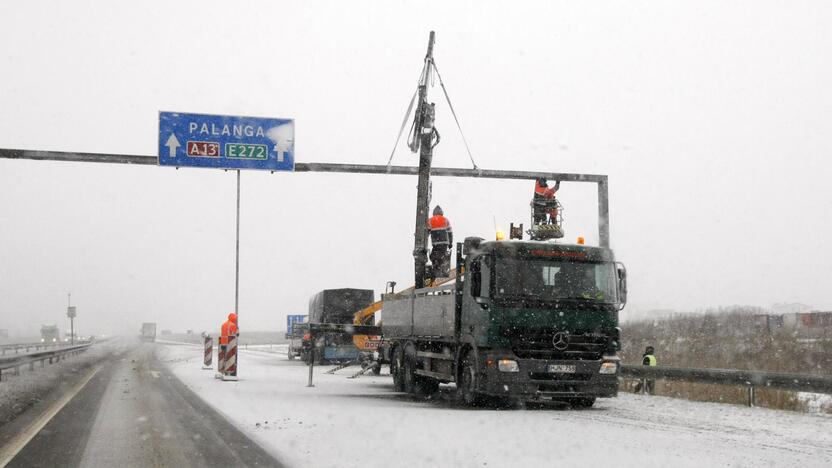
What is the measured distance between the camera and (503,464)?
24.6 feet

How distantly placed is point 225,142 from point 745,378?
41.9ft

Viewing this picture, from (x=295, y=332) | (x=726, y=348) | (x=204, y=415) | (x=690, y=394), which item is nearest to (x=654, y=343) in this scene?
(x=726, y=348)

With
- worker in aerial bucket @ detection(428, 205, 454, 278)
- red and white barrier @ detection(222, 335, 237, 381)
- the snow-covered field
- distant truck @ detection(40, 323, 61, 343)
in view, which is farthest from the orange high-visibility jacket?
distant truck @ detection(40, 323, 61, 343)

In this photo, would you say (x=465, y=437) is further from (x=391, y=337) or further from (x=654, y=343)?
(x=654, y=343)

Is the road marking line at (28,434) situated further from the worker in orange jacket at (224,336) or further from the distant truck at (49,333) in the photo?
the distant truck at (49,333)

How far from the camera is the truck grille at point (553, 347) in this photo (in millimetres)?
12930

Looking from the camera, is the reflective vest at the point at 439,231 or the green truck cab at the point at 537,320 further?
the reflective vest at the point at 439,231

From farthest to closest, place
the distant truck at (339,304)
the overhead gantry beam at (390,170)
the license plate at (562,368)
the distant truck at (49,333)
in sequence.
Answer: the distant truck at (49,333) → the distant truck at (339,304) → the overhead gantry beam at (390,170) → the license plate at (562,368)

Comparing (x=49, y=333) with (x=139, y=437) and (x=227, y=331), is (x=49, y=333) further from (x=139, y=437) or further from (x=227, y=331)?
(x=139, y=437)

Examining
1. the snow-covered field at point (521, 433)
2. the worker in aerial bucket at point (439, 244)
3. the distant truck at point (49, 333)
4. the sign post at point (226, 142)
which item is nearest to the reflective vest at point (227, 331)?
the sign post at point (226, 142)

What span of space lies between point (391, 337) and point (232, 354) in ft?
14.7

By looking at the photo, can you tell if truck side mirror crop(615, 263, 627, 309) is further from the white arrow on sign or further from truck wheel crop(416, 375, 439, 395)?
the white arrow on sign

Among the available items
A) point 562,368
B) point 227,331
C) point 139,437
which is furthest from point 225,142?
point 139,437

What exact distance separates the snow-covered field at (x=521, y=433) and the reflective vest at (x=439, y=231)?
3.51 metres
